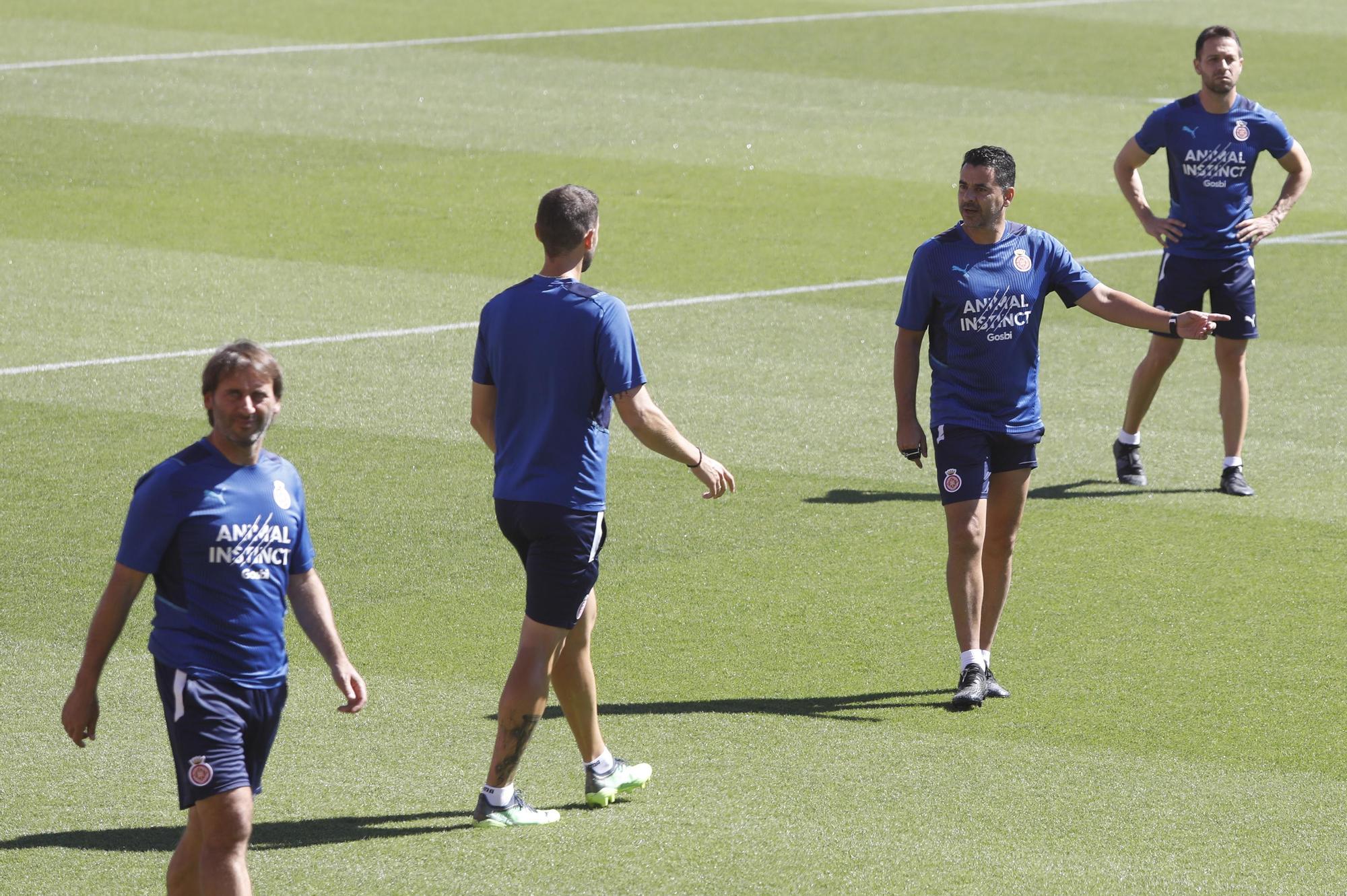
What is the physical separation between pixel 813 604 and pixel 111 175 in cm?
1504

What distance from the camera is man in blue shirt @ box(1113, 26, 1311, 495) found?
474 inches

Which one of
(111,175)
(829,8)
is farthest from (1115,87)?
(111,175)

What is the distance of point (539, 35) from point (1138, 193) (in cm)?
2262

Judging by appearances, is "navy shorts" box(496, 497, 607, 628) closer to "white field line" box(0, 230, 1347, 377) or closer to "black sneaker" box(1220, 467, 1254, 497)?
"black sneaker" box(1220, 467, 1254, 497)

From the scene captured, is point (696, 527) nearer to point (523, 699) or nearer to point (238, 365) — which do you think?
point (523, 699)

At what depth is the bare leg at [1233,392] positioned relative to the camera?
11923 millimetres

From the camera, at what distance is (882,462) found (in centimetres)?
1253

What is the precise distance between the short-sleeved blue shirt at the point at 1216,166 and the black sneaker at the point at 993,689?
4.57m

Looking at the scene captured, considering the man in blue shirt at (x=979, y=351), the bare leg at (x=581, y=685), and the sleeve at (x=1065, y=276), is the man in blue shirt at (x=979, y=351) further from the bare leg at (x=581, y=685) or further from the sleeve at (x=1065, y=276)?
the bare leg at (x=581, y=685)

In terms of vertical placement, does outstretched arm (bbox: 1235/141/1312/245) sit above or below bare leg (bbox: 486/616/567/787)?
above

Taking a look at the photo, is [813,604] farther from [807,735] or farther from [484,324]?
[484,324]

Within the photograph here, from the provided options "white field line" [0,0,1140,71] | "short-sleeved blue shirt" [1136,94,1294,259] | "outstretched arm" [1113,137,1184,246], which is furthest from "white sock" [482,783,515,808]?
"white field line" [0,0,1140,71]

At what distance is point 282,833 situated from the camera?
6848 millimetres

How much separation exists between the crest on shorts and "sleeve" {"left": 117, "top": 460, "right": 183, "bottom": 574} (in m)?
0.53
